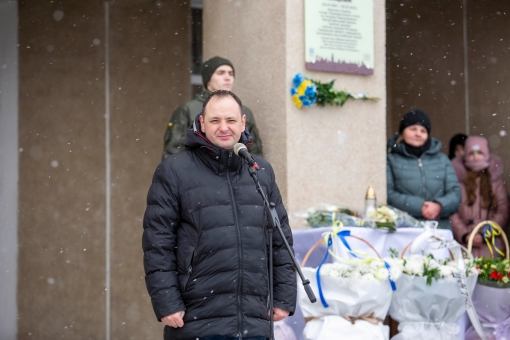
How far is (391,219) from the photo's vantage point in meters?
5.68

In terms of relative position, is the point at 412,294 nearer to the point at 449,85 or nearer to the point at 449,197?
the point at 449,197

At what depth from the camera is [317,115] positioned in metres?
6.40

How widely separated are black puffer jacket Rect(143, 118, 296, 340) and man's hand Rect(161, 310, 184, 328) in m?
0.03

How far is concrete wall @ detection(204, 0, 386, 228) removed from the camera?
626 cm

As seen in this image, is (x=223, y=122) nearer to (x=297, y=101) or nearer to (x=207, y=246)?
(x=207, y=246)

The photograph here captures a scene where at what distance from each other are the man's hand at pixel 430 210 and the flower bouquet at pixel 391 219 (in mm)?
464

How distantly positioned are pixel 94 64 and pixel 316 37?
228 centimetres

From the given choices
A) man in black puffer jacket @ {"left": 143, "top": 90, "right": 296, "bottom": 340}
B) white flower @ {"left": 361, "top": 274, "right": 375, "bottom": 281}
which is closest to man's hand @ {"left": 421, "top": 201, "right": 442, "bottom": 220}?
white flower @ {"left": 361, "top": 274, "right": 375, "bottom": 281}

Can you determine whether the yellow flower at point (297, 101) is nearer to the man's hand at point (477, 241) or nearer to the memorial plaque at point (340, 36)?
the memorial plaque at point (340, 36)

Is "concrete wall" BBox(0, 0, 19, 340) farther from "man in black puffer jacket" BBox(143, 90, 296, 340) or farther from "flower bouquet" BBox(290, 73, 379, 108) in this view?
"man in black puffer jacket" BBox(143, 90, 296, 340)

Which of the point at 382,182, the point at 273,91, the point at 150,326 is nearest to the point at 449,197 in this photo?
the point at 382,182

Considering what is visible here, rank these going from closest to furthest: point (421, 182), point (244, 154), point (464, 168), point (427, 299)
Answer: point (244, 154)
point (427, 299)
point (421, 182)
point (464, 168)

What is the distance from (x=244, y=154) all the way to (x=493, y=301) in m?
3.03

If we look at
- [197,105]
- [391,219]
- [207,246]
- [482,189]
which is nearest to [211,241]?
[207,246]
